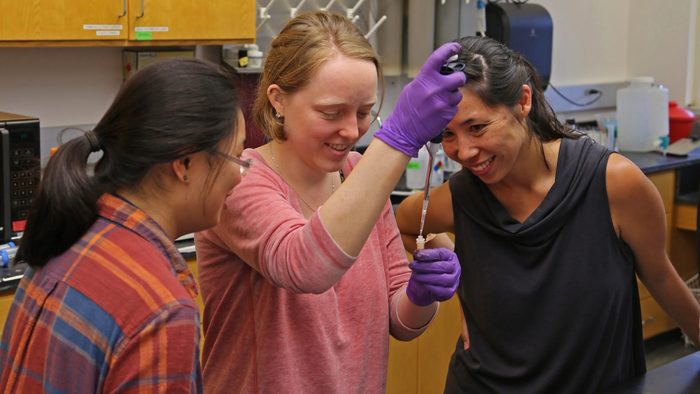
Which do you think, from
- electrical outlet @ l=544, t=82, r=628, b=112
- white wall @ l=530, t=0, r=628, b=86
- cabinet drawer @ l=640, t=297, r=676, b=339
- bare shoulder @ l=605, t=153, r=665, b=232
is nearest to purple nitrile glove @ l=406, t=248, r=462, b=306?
bare shoulder @ l=605, t=153, r=665, b=232

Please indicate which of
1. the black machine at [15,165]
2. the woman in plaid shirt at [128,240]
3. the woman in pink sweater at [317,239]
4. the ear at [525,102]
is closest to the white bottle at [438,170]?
the black machine at [15,165]

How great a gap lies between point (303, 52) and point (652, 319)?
10.5ft

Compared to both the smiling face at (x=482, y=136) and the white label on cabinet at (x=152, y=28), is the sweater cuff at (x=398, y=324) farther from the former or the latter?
the white label on cabinet at (x=152, y=28)

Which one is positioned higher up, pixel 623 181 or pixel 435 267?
pixel 623 181

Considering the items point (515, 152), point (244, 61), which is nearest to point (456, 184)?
point (515, 152)

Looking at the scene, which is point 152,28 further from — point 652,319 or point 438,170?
point 652,319

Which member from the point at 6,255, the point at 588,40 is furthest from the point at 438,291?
the point at 588,40

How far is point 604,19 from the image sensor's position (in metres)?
4.77

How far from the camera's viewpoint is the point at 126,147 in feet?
3.45

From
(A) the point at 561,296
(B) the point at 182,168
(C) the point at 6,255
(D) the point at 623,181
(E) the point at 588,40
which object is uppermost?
(E) the point at 588,40

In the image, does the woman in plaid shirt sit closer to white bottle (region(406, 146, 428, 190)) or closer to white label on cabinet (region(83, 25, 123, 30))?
white label on cabinet (region(83, 25, 123, 30))

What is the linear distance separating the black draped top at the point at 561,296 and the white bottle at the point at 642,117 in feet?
8.59

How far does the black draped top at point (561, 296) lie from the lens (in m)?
1.77

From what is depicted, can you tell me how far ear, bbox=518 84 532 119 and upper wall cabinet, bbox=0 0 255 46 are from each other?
132cm
